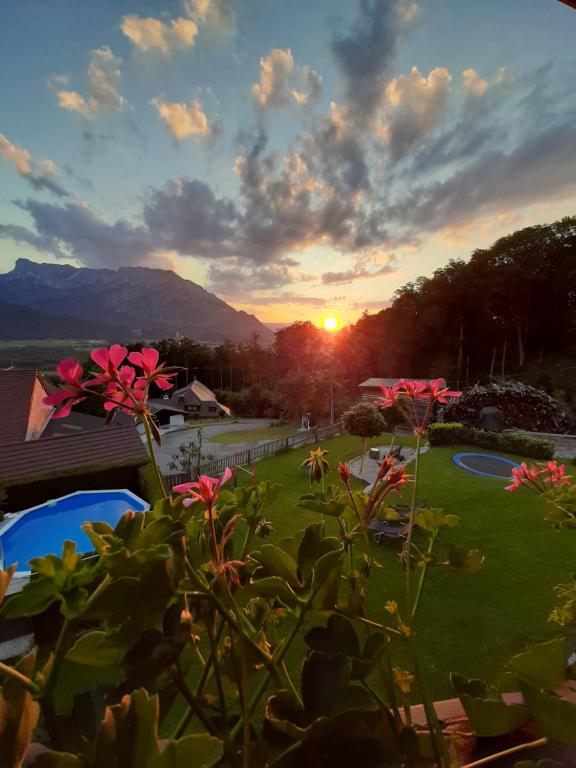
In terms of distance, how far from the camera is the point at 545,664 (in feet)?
1.87

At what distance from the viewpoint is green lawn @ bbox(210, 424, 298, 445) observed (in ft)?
81.7

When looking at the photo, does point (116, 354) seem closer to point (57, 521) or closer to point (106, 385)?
point (106, 385)

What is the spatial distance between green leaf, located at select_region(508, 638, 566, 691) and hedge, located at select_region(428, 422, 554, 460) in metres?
15.3

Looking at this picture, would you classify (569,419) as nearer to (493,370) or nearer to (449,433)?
(449,433)

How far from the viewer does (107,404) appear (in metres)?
0.77

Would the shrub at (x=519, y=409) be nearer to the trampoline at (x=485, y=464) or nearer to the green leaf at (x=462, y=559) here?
the trampoline at (x=485, y=464)

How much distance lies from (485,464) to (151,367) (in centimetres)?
1621

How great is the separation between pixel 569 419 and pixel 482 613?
19.7 m

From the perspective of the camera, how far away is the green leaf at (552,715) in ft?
1.66

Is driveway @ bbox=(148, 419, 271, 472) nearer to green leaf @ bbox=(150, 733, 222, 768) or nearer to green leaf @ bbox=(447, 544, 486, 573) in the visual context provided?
green leaf @ bbox=(447, 544, 486, 573)

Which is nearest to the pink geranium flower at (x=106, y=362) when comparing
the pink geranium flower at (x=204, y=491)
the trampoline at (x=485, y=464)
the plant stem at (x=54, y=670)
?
the pink geranium flower at (x=204, y=491)

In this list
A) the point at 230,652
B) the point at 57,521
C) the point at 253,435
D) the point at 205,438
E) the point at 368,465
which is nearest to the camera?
the point at 230,652

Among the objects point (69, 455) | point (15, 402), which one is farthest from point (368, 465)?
point (15, 402)

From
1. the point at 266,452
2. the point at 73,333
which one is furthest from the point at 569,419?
the point at 73,333
